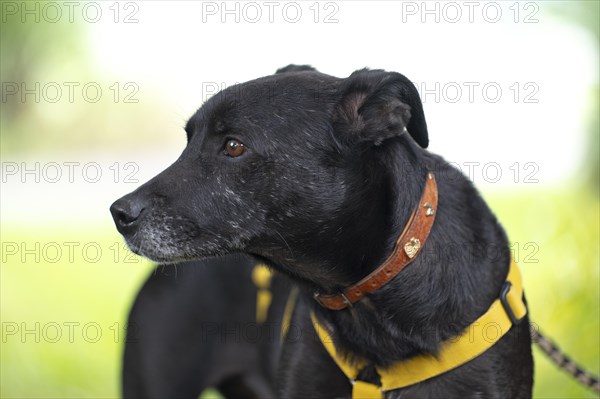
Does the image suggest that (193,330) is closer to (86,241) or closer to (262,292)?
(262,292)

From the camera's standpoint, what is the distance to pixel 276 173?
279 cm

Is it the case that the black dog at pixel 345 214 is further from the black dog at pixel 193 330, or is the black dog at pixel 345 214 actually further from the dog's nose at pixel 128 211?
the black dog at pixel 193 330

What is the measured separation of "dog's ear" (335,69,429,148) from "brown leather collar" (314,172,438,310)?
0.20 metres

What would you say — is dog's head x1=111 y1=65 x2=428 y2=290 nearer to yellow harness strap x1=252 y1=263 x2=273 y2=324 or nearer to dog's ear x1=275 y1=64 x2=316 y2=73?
dog's ear x1=275 y1=64 x2=316 y2=73

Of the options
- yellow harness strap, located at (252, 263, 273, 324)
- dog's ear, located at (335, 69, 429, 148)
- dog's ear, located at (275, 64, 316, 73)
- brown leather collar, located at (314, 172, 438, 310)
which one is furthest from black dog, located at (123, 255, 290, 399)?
dog's ear, located at (335, 69, 429, 148)

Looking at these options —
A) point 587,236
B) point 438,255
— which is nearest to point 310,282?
point 438,255

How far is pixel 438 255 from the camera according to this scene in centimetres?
275

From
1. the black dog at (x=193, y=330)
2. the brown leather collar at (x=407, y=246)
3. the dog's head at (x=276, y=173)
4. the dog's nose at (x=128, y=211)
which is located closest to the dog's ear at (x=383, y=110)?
the dog's head at (x=276, y=173)

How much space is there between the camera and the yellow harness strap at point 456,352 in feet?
8.89

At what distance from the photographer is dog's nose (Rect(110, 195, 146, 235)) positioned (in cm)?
273

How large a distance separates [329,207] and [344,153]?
7.8 inches

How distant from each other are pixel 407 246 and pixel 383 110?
483mm

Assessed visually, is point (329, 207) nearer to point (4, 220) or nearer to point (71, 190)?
point (4, 220)

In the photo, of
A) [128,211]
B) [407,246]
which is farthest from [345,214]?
[128,211]
